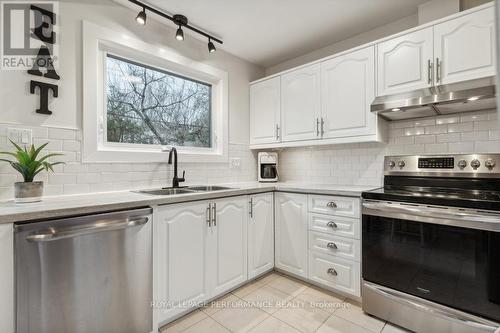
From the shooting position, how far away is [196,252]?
1720 mm

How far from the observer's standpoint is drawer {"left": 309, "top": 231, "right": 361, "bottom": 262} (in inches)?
73.7

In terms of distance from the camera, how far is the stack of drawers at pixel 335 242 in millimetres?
1870

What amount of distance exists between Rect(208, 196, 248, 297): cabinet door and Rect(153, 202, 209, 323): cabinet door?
0.09m

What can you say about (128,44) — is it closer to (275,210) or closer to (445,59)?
(275,210)

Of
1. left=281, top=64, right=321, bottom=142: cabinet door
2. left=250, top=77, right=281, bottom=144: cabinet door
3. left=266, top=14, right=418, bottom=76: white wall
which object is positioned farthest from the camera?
left=250, top=77, right=281, bottom=144: cabinet door

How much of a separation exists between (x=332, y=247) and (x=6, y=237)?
2003 mm

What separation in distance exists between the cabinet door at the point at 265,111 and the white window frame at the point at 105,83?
45 cm

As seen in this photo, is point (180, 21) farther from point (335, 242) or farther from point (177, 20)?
point (335, 242)

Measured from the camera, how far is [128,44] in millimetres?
1946

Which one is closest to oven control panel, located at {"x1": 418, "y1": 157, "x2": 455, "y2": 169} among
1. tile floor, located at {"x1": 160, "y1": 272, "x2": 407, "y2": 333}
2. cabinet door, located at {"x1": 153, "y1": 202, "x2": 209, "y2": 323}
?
tile floor, located at {"x1": 160, "y1": 272, "x2": 407, "y2": 333}

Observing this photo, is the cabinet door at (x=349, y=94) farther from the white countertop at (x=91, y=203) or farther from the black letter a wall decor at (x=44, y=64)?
the black letter a wall decor at (x=44, y=64)

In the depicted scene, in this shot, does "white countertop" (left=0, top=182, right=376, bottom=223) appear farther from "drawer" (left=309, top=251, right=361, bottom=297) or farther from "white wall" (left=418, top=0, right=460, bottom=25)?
"white wall" (left=418, top=0, right=460, bottom=25)

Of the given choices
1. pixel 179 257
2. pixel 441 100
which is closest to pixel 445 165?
pixel 441 100

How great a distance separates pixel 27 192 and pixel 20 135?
0.41m
